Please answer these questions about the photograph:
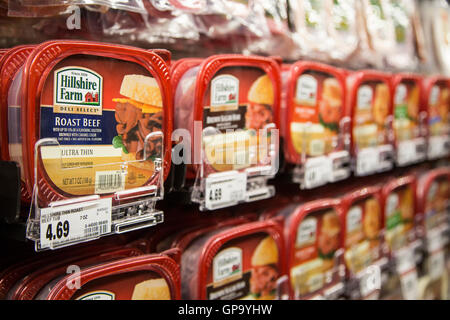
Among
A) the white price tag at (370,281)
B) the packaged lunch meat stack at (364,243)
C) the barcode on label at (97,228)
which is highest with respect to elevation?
the barcode on label at (97,228)

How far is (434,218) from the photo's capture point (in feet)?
9.21

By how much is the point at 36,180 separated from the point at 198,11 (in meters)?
0.72

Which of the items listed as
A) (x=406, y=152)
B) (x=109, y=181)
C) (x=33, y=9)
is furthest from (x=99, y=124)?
(x=406, y=152)

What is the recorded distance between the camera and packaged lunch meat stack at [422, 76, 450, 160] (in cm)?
254

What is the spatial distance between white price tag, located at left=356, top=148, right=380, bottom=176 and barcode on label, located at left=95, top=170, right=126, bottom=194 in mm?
1197

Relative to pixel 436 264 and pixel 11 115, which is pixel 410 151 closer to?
pixel 436 264

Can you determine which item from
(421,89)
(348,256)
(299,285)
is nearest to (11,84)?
(299,285)

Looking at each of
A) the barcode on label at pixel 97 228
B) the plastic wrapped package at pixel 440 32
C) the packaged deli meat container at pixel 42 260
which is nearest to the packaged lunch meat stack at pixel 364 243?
the packaged deli meat container at pixel 42 260

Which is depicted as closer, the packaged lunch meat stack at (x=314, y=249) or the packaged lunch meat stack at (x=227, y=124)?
the packaged lunch meat stack at (x=227, y=124)

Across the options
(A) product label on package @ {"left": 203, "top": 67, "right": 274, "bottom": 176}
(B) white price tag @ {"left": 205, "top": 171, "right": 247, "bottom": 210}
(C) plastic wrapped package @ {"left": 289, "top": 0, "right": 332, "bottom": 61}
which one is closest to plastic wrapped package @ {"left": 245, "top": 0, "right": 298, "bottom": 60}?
(C) plastic wrapped package @ {"left": 289, "top": 0, "right": 332, "bottom": 61}

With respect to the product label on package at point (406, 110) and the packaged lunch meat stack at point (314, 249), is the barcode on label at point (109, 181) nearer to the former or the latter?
the packaged lunch meat stack at point (314, 249)

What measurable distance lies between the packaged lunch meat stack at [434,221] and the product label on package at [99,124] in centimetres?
200

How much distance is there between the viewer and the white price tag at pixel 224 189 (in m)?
1.27

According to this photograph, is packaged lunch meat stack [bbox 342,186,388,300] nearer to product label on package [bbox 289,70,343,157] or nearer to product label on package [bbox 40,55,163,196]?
product label on package [bbox 289,70,343,157]
